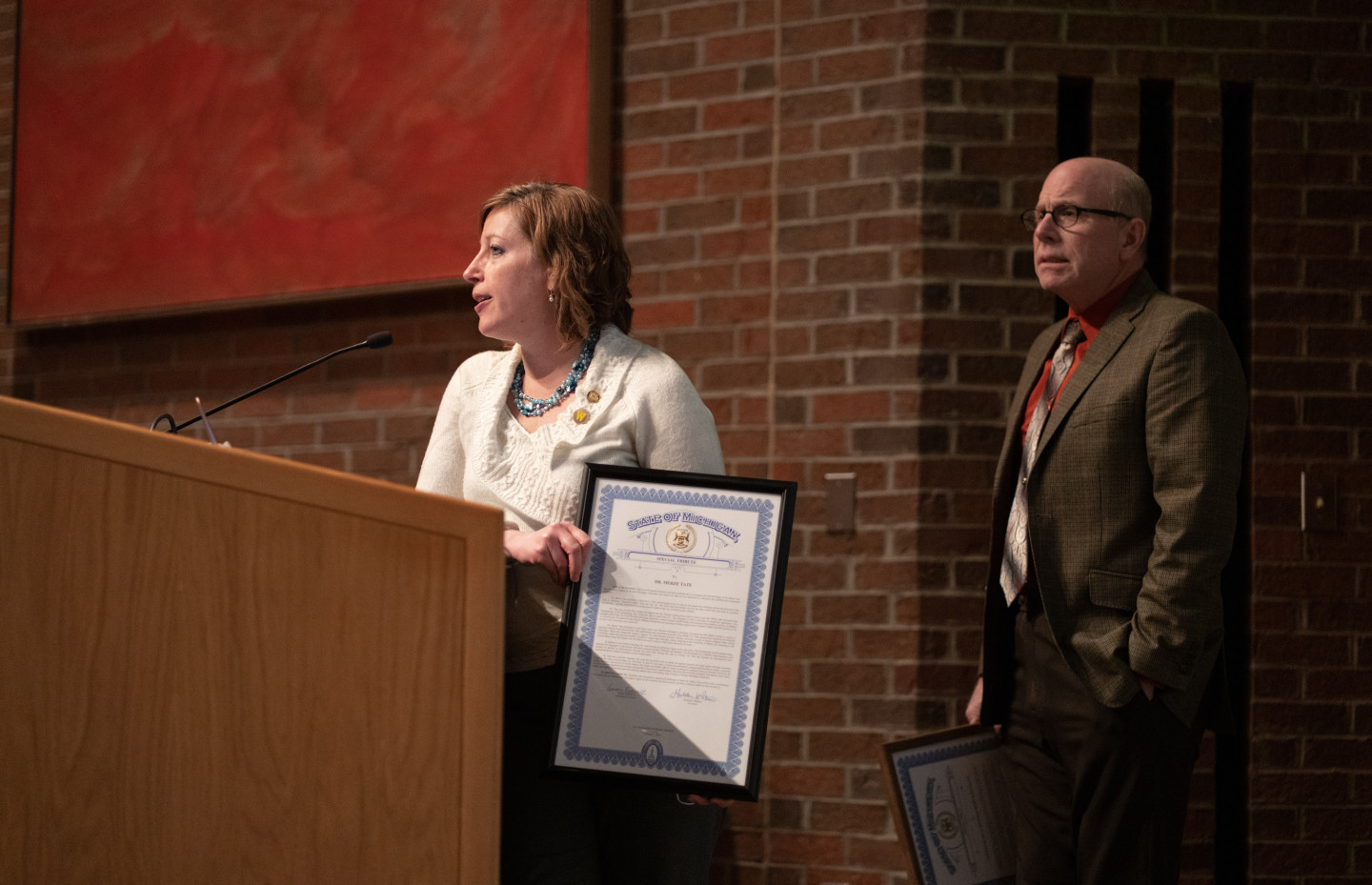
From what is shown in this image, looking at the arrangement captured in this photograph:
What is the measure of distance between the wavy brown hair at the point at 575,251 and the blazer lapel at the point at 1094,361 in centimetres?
77

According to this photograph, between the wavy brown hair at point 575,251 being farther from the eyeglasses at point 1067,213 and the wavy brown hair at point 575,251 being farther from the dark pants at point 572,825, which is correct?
the eyeglasses at point 1067,213

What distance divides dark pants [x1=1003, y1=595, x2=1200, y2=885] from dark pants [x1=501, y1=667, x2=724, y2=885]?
0.68m

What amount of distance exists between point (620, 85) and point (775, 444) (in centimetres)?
110

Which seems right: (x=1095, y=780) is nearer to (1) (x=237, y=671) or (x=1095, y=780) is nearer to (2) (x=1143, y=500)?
(2) (x=1143, y=500)

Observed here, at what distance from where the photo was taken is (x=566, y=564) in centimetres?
170

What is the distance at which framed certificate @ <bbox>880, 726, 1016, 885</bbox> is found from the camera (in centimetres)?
224

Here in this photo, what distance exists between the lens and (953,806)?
2.28 m

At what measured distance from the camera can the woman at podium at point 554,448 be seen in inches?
68.1

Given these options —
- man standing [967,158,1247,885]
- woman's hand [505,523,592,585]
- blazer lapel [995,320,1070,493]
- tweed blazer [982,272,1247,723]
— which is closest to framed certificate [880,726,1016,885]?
man standing [967,158,1247,885]

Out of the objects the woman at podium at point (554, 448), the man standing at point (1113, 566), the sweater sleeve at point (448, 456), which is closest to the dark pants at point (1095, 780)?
the man standing at point (1113, 566)

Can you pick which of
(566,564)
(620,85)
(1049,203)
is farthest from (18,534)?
(620,85)

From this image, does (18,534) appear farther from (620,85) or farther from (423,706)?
(620,85)
